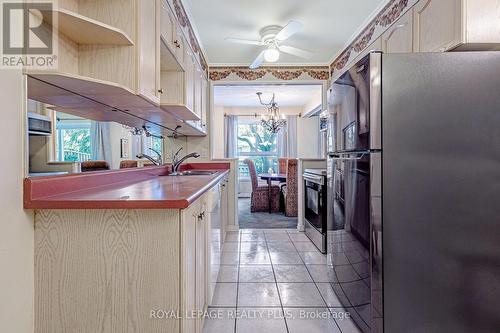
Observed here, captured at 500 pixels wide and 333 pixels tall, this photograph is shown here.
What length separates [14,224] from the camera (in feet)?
3.05

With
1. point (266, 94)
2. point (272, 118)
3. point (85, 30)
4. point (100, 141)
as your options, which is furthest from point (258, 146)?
point (85, 30)

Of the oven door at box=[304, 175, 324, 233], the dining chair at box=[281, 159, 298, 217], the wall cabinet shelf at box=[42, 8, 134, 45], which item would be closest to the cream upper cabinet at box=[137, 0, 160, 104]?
the wall cabinet shelf at box=[42, 8, 134, 45]

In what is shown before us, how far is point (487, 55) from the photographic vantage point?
1395 mm

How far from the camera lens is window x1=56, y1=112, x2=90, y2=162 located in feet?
4.18

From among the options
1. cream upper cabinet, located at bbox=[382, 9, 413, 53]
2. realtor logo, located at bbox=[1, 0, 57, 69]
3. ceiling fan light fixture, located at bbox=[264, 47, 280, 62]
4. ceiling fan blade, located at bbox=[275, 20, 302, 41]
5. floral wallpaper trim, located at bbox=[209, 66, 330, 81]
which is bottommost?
realtor logo, located at bbox=[1, 0, 57, 69]

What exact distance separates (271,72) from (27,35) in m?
3.08

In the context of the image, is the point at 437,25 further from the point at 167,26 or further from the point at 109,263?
the point at 109,263

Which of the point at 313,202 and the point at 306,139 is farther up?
the point at 306,139

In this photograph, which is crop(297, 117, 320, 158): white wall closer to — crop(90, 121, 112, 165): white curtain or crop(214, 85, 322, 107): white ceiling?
crop(214, 85, 322, 107): white ceiling

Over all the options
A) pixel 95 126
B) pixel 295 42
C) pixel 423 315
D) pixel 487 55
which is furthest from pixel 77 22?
pixel 295 42

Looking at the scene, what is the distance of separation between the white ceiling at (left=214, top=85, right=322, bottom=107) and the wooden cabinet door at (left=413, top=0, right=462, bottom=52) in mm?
2911

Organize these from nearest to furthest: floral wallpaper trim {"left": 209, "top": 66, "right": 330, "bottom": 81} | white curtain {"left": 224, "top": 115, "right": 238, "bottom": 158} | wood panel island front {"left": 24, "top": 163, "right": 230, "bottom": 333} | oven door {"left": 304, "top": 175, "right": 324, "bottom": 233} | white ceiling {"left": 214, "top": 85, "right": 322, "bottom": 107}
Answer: wood panel island front {"left": 24, "top": 163, "right": 230, "bottom": 333} < oven door {"left": 304, "top": 175, "right": 324, "bottom": 233} < floral wallpaper trim {"left": 209, "top": 66, "right": 330, "bottom": 81} < white ceiling {"left": 214, "top": 85, "right": 322, "bottom": 107} < white curtain {"left": 224, "top": 115, "right": 238, "bottom": 158}

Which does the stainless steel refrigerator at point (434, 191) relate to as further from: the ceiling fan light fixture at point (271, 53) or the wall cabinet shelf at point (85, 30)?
the ceiling fan light fixture at point (271, 53)

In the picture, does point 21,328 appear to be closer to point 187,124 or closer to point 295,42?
point 187,124
